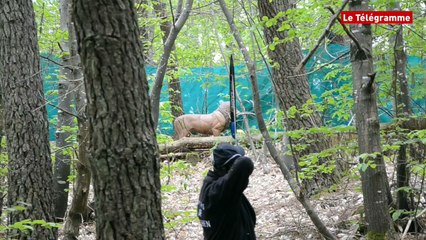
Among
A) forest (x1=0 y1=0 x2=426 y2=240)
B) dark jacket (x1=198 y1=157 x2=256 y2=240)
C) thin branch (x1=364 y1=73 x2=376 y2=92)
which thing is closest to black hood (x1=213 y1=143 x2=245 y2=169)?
dark jacket (x1=198 y1=157 x2=256 y2=240)

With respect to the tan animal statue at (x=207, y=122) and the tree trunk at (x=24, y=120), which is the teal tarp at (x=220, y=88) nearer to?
the tan animal statue at (x=207, y=122)

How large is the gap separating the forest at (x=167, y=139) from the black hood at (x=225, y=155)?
0.52 meters

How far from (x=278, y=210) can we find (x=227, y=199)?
3423 mm

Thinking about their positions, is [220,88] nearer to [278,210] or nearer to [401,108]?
[278,210]

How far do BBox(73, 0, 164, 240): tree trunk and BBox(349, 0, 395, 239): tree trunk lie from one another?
223 centimetres

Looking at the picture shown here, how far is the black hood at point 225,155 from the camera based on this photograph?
164 inches

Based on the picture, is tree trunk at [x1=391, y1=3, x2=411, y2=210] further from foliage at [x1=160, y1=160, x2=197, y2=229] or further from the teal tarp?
the teal tarp

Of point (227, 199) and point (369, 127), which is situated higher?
point (369, 127)

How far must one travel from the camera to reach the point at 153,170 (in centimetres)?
283

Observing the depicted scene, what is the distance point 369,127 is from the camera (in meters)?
4.39

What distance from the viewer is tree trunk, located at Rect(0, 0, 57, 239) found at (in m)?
5.57

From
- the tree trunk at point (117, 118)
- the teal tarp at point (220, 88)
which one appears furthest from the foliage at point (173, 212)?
the teal tarp at point (220, 88)

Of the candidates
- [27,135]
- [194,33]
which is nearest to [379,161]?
[27,135]

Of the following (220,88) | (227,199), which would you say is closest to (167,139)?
(227,199)
